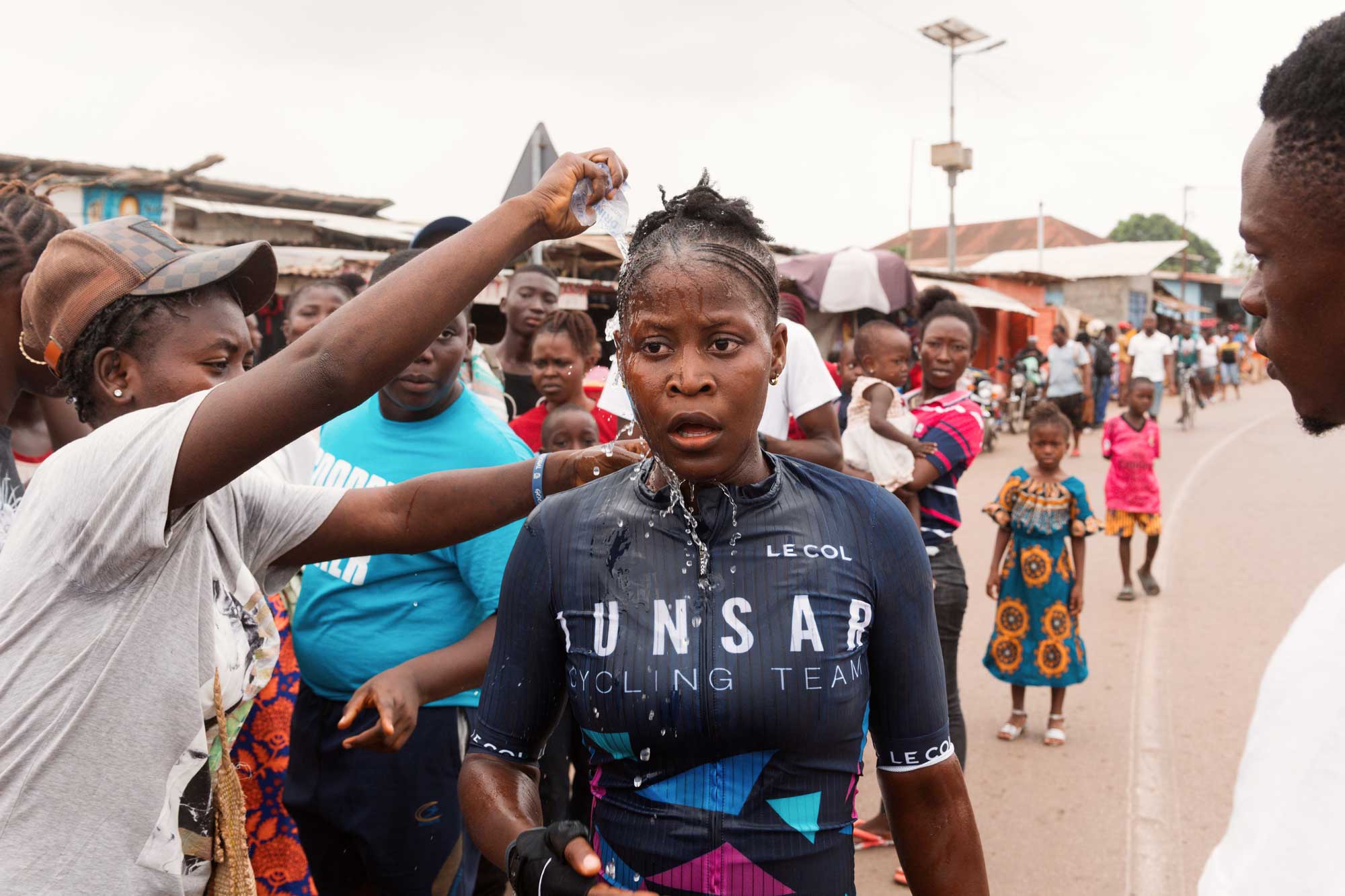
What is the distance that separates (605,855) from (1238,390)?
112 feet

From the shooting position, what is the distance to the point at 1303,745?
2.52 feet

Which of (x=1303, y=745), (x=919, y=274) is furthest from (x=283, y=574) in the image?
(x=919, y=274)

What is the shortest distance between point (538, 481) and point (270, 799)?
54.2 inches

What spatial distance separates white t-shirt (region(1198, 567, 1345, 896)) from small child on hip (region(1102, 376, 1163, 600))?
306 inches

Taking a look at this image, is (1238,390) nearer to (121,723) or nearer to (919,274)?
(919,274)

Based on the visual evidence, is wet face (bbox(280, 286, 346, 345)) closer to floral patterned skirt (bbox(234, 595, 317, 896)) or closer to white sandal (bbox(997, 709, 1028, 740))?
floral patterned skirt (bbox(234, 595, 317, 896))

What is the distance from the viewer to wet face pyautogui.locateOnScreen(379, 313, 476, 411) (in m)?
2.83

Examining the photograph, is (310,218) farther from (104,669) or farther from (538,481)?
(104,669)

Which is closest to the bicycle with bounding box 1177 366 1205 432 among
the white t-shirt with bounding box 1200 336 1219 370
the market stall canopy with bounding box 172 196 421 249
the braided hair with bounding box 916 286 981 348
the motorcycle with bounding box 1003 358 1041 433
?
the white t-shirt with bounding box 1200 336 1219 370

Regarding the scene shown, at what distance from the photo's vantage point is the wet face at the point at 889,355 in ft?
16.8

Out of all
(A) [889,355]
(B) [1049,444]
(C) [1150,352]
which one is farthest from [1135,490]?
(C) [1150,352]

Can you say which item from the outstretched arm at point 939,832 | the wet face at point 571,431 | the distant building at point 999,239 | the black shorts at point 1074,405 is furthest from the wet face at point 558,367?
the distant building at point 999,239

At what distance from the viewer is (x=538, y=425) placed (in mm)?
4555

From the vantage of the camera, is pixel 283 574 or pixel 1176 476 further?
pixel 1176 476
